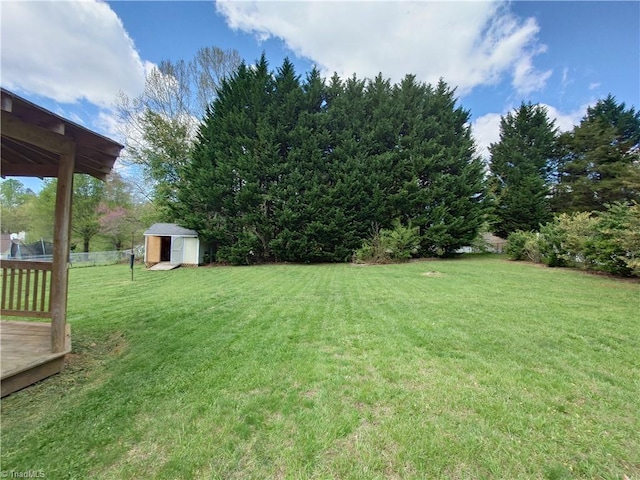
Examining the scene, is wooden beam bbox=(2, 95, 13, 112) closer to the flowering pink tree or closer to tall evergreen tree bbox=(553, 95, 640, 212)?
the flowering pink tree

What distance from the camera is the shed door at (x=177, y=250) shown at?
1543 cm

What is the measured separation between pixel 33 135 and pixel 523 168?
28.9 meters

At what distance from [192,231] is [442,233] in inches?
576

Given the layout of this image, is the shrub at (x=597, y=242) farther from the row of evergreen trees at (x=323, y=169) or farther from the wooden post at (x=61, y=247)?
the wooden post at (x=61, y=247)

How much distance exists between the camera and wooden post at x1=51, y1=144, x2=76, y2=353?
297 centimetres

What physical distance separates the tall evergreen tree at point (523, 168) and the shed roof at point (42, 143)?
23686 mm

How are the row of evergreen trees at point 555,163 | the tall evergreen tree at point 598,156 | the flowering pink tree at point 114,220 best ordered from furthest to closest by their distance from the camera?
the flowering pink tree at point 114,220 → the row of evergreen trees at point 555,163 → the tall evergreen tree at point 598,156

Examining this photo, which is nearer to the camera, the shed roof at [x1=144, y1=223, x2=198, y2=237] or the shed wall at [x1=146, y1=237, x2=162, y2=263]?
the shed roof at [x1=144, y1=223, x2=198, y2=237]

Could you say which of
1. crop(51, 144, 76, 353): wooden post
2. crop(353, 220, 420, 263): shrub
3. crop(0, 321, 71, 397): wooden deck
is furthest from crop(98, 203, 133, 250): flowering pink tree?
crop(51, 144, 76, 353): wooden post

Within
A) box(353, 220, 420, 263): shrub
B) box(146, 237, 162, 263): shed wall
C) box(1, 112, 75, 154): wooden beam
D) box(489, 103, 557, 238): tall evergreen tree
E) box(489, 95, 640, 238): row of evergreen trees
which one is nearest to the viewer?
box(1, 112, 75, 154): wooden beam

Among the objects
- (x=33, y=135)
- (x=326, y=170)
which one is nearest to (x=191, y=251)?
(x=326, y=170)

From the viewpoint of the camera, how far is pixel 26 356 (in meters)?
2.89

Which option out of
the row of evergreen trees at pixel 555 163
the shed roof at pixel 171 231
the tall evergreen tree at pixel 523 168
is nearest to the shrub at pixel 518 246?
the row of evergreen trees at pixel 555 163

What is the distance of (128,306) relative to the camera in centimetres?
573
